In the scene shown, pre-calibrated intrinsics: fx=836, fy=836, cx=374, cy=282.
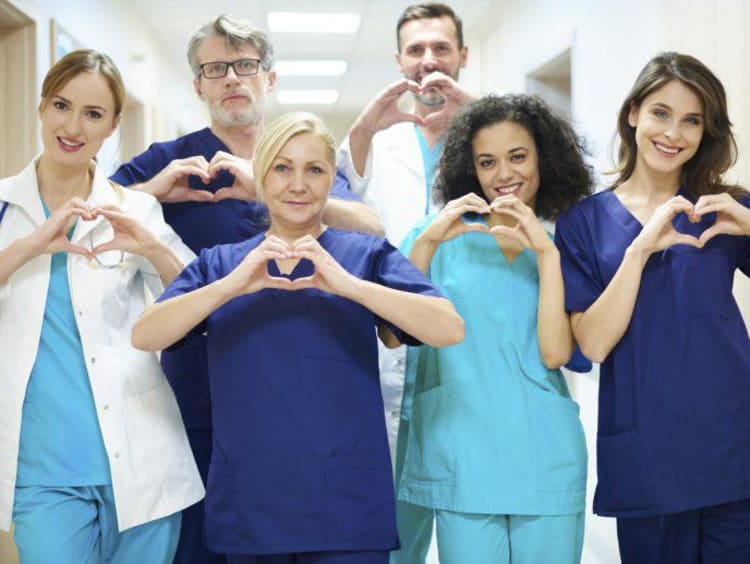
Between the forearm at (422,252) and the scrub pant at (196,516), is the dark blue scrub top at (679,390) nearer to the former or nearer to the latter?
the forearm at (422,252)

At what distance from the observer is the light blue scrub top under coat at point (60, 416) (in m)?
1.55

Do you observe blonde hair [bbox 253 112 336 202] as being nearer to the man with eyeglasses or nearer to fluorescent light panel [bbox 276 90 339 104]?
the man with eyeglasses

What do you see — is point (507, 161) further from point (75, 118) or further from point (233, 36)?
point (75, 118)

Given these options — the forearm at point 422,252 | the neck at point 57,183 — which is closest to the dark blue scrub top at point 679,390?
the forearm at point 422,252

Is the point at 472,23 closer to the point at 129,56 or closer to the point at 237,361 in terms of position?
the point at 129,56

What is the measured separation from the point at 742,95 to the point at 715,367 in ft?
3.75

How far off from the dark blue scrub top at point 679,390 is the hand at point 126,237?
0.91 metres

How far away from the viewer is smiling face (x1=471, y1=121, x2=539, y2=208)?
70.8 inches

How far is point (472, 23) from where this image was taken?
627 cm

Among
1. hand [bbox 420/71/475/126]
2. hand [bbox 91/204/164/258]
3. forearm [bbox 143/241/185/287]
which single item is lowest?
forearm [bbox 143/241/185/287]

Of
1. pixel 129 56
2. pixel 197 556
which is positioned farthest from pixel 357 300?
pixel 129 56

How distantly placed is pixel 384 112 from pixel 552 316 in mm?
803

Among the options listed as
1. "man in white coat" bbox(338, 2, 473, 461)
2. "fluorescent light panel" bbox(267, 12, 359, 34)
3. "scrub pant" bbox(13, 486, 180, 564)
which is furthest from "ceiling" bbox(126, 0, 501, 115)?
"scrub pant" bbox(13, 486, 180, 564)

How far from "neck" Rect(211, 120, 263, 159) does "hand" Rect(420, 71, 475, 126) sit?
1.51ft
